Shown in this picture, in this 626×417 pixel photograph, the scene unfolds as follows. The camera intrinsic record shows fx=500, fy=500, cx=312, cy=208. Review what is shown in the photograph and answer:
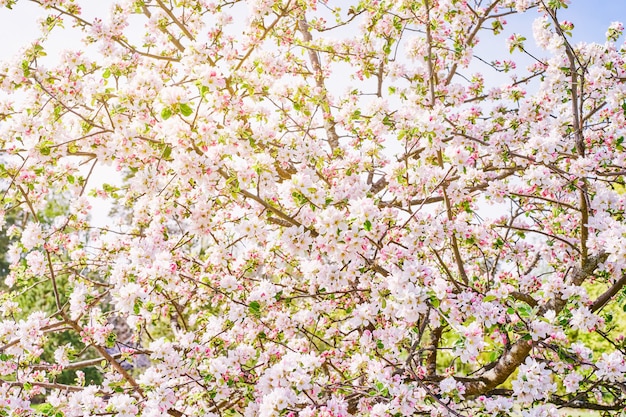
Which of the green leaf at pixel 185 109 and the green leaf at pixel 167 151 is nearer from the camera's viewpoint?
the green leaf at pixel 185 109

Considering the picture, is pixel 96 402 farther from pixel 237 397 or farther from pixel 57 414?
pixel 237 397

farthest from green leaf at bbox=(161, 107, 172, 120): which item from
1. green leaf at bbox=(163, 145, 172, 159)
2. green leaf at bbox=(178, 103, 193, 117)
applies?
green leaf at bbox=(163, 145, 172, 159)

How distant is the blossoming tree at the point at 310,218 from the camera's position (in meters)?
3.10

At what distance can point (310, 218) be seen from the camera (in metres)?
3.46

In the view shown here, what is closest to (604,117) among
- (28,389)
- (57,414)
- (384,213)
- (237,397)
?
(384,213)

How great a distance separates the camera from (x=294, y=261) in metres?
4.93

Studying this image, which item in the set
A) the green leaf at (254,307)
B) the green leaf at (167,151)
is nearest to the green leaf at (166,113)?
the green leaf at (167,151)

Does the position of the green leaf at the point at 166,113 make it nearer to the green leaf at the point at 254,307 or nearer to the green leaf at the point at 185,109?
the green leaf at the point at 185,109

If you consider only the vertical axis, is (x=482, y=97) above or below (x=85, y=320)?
above

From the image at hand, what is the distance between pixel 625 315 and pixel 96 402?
13.2m

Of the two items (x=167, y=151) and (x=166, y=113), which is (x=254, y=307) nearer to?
(x=167, y=151)

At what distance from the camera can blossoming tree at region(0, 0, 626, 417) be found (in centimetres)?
310

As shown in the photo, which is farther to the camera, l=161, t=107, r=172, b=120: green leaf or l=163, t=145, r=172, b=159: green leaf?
l=163, t=145, r=172, b=159: green leaf

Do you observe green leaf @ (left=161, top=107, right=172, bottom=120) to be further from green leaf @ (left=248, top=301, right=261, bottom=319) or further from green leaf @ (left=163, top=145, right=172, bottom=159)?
green leaf @ (left=248, top=301, right=261, bottom=319)
